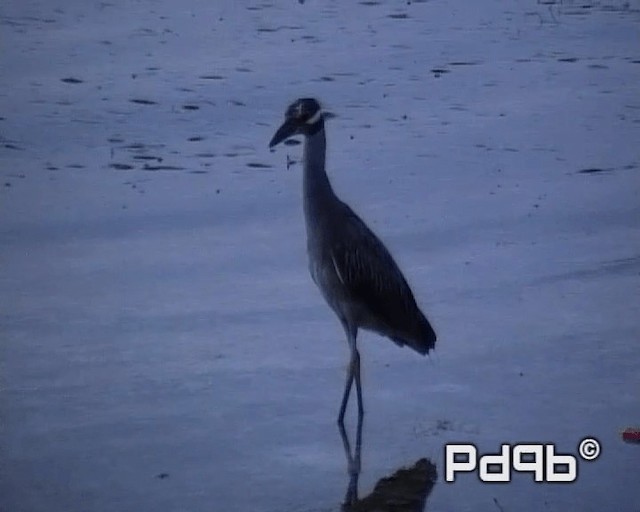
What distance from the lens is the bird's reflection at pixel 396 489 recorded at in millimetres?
7227

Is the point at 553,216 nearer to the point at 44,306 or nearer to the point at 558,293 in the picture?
the point at 558,293

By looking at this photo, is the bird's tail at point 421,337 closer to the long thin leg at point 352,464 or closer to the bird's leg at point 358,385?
the bird's leg at point 358,385

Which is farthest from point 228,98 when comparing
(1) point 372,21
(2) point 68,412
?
(2) point 68,412

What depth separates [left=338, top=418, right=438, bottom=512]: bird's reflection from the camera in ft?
23.7

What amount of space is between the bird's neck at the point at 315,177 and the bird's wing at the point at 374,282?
0.33 metres

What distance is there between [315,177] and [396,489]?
1.80 meters

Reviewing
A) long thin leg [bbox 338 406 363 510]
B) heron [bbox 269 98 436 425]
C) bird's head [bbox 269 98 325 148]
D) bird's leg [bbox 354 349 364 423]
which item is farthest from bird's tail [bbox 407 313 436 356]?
bird's head [bbox 269 98 325 148]

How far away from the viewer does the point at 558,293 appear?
32.5 feet

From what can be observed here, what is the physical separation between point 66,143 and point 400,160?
2.51 metres

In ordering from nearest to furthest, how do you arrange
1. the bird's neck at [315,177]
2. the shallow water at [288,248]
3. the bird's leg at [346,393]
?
the shallow water at [288,248] < the bird's leg at [346,393] < the bird's neck at [315,177]

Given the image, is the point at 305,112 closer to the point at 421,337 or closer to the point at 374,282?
the point at 374,282

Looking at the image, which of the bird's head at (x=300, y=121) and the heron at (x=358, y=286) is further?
the bird's head at (x=300, y=121)

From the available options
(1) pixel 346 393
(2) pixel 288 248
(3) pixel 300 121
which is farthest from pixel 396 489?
(2) pixel 288 248

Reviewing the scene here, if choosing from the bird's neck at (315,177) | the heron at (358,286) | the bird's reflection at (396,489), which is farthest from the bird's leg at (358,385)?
the bird's neck at (315,177)
